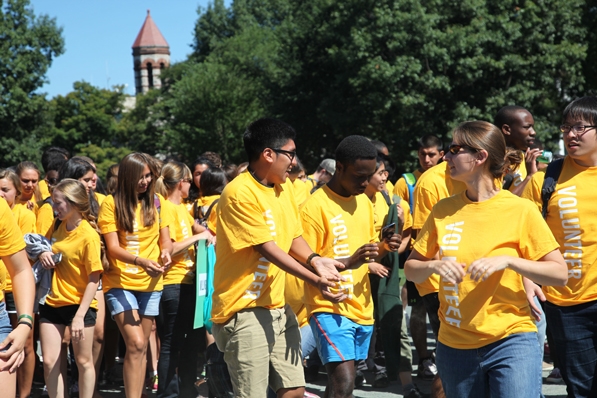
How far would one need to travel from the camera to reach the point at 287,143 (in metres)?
4.50

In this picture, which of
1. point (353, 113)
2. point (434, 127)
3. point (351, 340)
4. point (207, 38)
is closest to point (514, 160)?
point (351, 340)

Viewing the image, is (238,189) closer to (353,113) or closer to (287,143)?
(287,143)

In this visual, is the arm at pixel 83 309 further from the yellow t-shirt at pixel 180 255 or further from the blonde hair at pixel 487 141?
the blonde hair at pixel 487 141

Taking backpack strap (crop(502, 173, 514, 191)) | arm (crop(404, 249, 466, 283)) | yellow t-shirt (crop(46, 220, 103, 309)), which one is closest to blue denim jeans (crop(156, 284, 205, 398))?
yellow t-shirt (crop(46, 220, 103, 309))

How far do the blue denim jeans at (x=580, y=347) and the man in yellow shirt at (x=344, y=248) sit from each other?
1194 millimetres

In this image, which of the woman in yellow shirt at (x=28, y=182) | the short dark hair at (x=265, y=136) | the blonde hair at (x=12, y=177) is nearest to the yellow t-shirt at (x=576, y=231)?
the short dark hair at (x=265, y=136)

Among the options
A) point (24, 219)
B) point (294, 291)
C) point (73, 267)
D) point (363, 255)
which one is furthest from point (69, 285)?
point (363, 255)

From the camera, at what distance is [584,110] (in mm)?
4531

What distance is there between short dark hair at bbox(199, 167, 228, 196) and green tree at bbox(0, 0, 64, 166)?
3626 cm

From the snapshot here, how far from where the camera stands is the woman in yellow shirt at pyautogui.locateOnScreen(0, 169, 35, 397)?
6.56 m

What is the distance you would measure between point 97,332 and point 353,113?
25.9 meters

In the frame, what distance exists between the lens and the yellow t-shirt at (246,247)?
428 cm

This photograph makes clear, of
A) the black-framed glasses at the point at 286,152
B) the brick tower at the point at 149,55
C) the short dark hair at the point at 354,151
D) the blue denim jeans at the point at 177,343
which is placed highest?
the brick tower at the point at 149,55

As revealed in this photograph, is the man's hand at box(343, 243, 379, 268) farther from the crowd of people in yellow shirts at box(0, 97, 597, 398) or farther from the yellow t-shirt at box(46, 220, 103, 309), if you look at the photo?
the yellow t-shirt at box(46, 220, 103, 309)
